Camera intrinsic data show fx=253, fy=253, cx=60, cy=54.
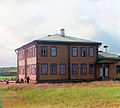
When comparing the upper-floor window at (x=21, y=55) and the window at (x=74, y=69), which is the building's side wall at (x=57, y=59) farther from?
the upper-floor window at (x=21, y=55)

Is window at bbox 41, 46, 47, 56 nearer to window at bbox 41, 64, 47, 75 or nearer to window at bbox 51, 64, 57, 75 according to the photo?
window at bbox 41, 64, 47, 75

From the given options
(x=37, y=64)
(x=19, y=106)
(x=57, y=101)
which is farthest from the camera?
(x=37, y=64)

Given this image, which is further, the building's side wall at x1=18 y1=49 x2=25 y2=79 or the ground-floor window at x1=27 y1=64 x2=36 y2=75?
the building's side wall at x1=18 y1=49 x2=25 y2=79

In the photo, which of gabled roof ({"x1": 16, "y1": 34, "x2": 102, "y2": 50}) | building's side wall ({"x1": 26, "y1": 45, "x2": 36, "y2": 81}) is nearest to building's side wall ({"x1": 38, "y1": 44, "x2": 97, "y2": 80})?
gabled roof ({"x1": 16, "y1": 34, "x2": 102, "y2": 50})

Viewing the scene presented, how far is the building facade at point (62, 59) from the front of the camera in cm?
3697

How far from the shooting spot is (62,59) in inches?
1507

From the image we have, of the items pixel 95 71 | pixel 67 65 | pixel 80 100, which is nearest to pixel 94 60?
pixel 95 71

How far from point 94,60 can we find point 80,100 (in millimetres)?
22232

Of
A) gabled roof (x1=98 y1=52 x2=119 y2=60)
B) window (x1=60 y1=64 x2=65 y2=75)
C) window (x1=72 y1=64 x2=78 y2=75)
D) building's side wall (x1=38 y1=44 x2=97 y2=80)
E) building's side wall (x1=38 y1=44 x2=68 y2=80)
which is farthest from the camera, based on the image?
gabled roof (x1=98 y1=52 x2=119 y2=60)

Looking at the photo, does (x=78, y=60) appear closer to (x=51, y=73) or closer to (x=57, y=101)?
(x=51, y=73)

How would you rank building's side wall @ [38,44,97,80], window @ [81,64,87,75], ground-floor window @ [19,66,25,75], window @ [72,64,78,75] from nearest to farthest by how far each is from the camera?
building's side wall @ [38,44,97,80], window @ [72,64,78,75], window @ [81,64,87,75], ground-floor window @ [19,66,25,75]

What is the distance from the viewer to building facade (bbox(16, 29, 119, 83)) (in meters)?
37.0

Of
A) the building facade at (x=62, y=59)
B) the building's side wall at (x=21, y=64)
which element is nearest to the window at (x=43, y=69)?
the building facade at (x=62, y=59)

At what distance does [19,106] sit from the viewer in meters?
16.3
